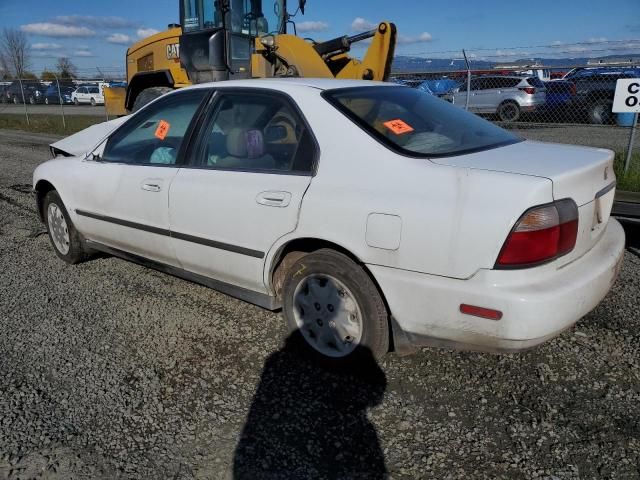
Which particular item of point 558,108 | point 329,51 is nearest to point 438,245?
point 329,51

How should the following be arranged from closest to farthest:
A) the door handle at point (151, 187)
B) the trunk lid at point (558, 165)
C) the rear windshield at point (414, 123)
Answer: the trunk lid at point (558, 165) → the rear windshield at point (414, 123) → the door handle at point (151, 187)

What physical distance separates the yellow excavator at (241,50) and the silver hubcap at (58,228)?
4.60 meters

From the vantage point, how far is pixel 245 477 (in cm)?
238

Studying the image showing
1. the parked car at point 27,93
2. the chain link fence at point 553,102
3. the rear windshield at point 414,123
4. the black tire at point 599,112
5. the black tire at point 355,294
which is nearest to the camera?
the black tire at point 355,294

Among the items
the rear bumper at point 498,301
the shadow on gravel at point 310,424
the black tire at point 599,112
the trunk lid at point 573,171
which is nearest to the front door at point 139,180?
the shadow on gravel at point 310,424

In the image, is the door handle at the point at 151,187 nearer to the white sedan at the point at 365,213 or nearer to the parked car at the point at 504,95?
the white sedan at the point at 365,213

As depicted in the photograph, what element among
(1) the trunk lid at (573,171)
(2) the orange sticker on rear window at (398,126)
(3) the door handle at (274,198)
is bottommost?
(3) the door handle at (274,198)

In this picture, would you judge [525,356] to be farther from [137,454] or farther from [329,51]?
[329,51]

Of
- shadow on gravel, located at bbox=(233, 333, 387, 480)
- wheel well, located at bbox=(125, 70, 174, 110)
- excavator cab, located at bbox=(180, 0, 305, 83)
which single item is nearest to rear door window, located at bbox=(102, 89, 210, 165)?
shadow on gravel, located at bbox=(233, 333, 387, 480)

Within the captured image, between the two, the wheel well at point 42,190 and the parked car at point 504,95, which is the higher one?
the parked car at point 504,95

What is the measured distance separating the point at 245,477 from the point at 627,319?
2763 millimetres

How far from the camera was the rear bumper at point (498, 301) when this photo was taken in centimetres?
249

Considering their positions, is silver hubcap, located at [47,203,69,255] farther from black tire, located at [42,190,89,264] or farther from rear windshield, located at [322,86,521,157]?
rear windshield, located at [322,86,521,157]

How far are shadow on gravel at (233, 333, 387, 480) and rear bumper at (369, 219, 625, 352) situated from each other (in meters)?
0.39
